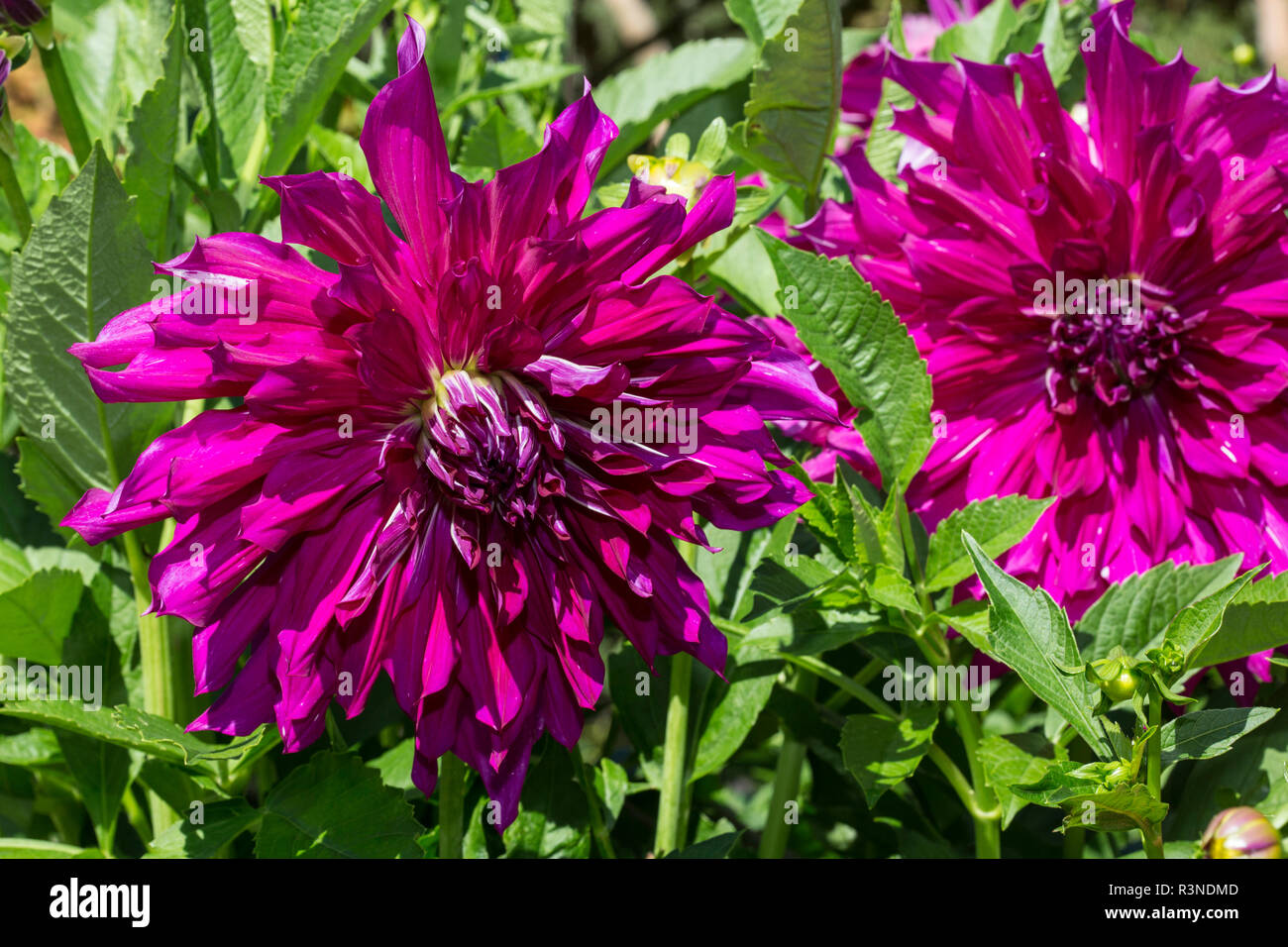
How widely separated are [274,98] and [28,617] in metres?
0.37

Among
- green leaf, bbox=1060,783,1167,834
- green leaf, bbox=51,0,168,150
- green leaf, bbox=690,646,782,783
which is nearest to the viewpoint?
green leaf, bbox=1060,783,1167,834

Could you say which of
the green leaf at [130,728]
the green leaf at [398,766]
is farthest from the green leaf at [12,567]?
the green leaf at [398,766]

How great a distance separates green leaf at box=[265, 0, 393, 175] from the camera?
0.75 metres

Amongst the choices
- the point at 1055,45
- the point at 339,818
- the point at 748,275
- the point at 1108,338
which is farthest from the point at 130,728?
the point at 1055,45

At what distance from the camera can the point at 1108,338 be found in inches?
32.2

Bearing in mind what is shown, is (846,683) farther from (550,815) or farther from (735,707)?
(550,815)

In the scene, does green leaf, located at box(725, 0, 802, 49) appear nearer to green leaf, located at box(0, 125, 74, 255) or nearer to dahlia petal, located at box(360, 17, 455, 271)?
dahlia petal, located at box(360, 17, 455, 271)

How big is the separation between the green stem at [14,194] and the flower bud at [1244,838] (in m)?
0.77

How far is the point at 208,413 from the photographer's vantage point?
0.62m

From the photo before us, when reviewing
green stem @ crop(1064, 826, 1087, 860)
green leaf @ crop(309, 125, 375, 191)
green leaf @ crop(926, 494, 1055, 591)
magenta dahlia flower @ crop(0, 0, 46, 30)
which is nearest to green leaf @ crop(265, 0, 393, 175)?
green leaf @ crop(309, 125, 375, 191)

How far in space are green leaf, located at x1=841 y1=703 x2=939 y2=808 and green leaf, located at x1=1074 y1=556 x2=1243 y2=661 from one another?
0.11m

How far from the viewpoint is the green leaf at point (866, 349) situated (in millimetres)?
734
